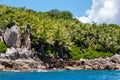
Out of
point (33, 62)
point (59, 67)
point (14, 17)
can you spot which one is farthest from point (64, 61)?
point (14, 17)

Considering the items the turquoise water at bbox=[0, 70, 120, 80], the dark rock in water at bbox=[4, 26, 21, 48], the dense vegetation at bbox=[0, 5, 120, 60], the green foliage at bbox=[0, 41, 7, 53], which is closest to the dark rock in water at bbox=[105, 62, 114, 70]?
the dense vegetation at bbox=[0, 5, 120, 60]

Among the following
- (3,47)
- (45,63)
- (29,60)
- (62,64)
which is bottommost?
(62,64)

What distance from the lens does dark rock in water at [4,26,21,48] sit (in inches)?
3792

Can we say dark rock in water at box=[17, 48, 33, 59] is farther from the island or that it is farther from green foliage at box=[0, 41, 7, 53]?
green foliage at box=[0, 41, 7, 53]

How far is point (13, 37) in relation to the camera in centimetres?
9675

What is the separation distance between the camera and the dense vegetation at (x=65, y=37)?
10206 cm

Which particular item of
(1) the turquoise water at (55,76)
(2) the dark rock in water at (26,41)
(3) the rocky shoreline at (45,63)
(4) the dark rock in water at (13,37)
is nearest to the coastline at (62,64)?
(3) the rocky shoreline at (45,63)

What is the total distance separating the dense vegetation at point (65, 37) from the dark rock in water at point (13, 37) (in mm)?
2711

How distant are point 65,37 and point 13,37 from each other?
1613 centimetres

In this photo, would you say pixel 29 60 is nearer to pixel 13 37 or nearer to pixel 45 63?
pixel 45 63

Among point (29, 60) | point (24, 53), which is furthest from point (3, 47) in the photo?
point (29, 60)

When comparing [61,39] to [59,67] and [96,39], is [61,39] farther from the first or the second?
[96,39]

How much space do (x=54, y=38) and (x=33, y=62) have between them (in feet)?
43.9

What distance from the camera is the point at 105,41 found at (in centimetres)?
11912
